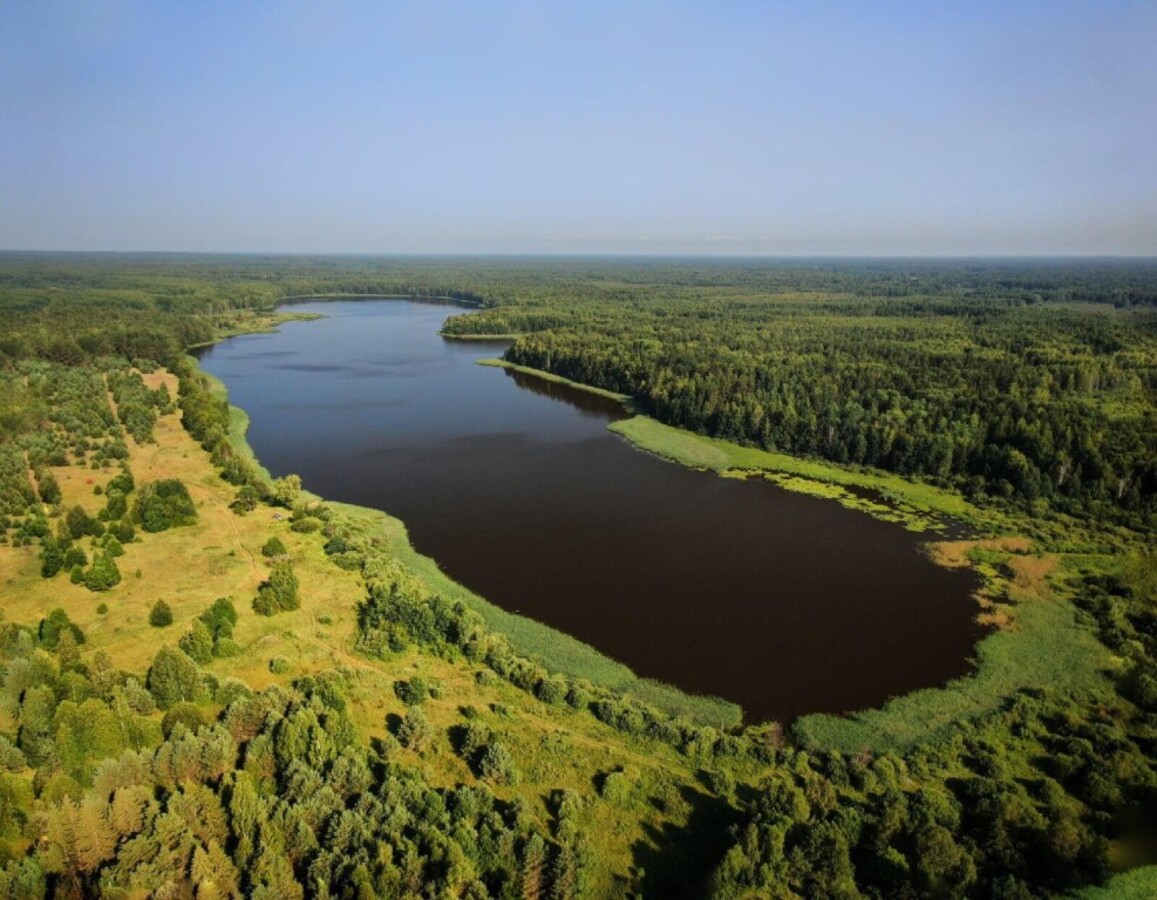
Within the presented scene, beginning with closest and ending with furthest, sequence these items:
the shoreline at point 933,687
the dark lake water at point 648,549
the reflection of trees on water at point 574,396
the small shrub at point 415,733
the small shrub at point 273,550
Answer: the small shrub at point 415,733 < the shoreline at point 933,687 < the dark lake water at point 648,549 < the small shrub at point 273,550 < the reflection of trees on water at point 574,396

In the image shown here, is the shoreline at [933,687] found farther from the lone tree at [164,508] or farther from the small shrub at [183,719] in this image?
the small shrub at [183,719]

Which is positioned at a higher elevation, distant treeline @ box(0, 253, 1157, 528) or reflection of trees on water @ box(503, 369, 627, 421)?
distant treeline @ box(0, 253, 1157, 528)

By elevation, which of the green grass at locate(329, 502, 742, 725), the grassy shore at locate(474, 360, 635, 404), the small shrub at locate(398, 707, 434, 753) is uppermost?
the grassy shore at locate(474, 360, 635, 404)

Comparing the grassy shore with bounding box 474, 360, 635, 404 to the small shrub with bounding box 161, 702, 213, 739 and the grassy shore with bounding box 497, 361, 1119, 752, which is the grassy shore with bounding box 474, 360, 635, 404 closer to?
the grassy shore with bounding box 497, 361, 1119, 752

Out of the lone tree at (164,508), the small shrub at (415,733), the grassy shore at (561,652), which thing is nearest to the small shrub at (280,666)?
the small shrub at (415,733)

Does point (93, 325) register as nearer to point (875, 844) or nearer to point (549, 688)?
point (549, 688)

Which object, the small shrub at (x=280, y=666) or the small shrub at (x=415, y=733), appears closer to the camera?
the small shrub at (x=415, y=733)

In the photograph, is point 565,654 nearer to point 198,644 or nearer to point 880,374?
point 198,644

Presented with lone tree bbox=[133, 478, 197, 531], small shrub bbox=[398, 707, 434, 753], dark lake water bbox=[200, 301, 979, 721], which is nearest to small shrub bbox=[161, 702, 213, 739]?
small shrub bbox=[398, 707, 434, 753]

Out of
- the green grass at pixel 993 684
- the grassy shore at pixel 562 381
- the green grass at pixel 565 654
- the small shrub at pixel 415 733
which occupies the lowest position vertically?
the green grass at pixel 993 684
